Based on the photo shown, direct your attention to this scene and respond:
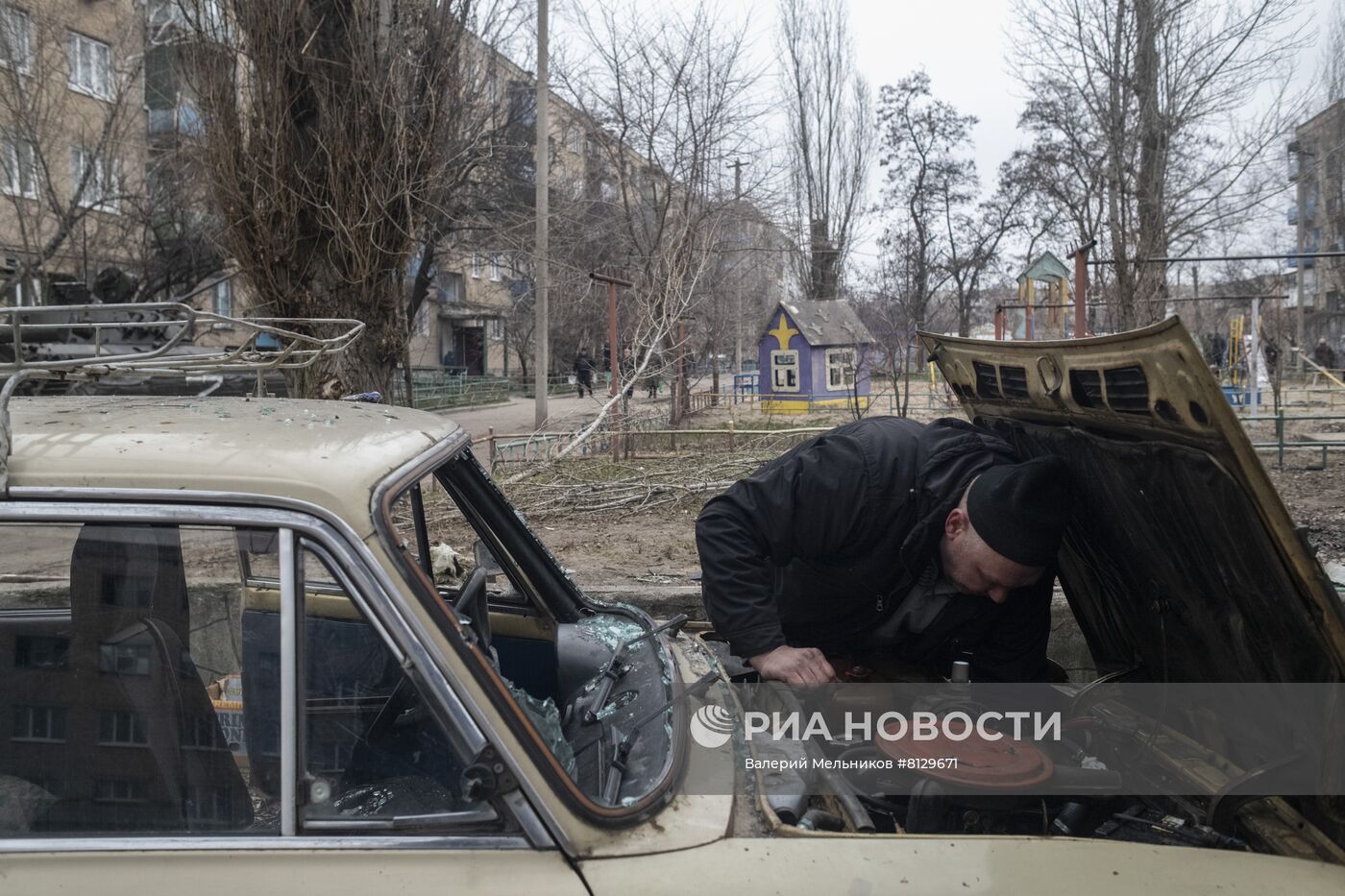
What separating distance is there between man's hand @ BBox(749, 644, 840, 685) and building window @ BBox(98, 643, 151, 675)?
53.0 inches

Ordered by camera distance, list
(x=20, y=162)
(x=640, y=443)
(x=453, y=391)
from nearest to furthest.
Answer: (x=640, y=443), (x=20, y=162), (x=453, y=391)

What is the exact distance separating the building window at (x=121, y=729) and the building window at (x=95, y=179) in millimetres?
16742

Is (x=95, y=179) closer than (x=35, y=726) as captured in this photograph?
No

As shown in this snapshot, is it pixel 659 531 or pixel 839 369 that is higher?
pixel 839 369

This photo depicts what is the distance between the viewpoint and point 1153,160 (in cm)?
1612

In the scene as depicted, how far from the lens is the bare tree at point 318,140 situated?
21.4ft

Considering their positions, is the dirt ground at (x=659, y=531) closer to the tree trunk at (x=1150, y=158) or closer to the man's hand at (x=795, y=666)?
the man's hand at (x=795, y=666)

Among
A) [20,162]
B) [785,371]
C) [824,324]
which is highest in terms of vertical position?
[20,162]

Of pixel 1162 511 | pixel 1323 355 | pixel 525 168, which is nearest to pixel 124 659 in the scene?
pixel 1162 511

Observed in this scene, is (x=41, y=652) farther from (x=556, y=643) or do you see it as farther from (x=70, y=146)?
(x=70, y=146)

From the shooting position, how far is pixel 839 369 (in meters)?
24.0

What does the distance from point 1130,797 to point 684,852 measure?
50.9 inches

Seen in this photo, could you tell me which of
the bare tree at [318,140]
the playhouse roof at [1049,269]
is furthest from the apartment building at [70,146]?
the playhouse roof at [1049,269]

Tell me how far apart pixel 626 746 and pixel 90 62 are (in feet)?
66.0
